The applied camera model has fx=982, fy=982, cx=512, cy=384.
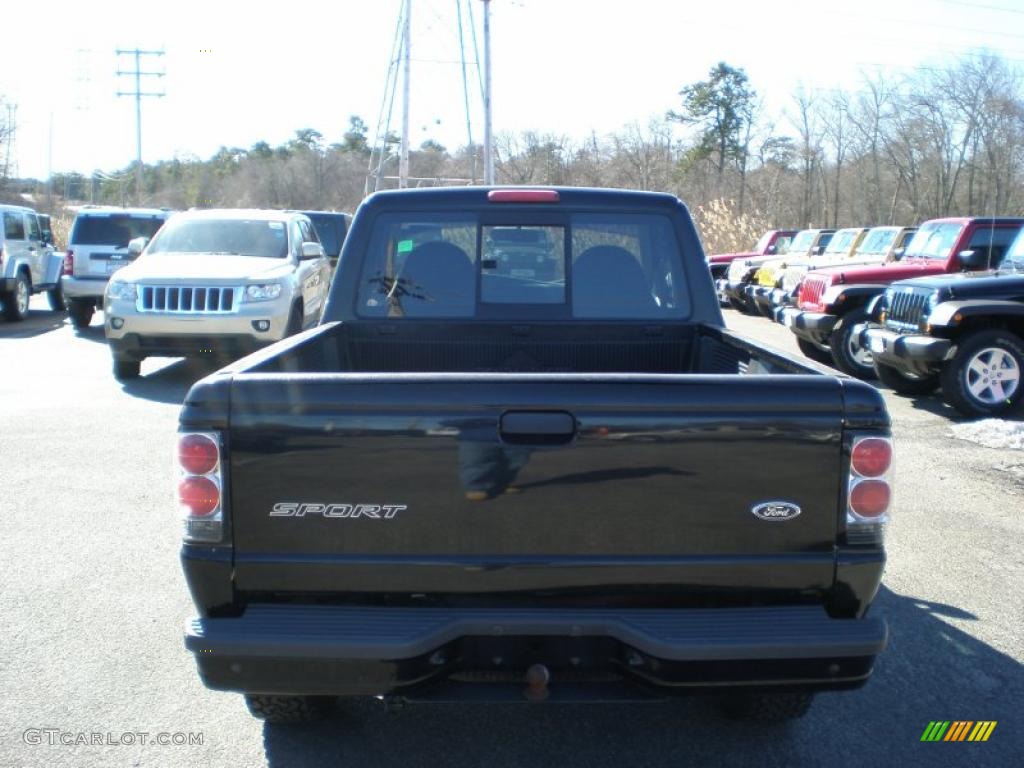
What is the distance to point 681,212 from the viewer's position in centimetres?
469

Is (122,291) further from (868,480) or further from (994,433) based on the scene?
(868,480)

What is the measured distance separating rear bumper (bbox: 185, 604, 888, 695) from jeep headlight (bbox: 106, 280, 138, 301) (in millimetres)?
8924

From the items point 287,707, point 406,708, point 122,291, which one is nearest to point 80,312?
point 122,291

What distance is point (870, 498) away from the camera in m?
2.89

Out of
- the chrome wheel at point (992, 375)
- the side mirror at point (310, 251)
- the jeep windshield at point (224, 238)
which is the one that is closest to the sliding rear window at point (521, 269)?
the chrome wheel at point (992, 375)

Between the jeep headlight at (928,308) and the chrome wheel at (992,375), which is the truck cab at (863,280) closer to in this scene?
the jeep headlight at (928,308)

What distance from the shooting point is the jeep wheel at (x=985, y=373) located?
9.83m

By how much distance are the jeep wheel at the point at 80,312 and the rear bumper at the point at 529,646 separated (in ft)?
50.6

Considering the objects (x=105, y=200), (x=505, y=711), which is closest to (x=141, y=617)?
(x=505, y=711)

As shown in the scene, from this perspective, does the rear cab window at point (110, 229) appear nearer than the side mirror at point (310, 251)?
No

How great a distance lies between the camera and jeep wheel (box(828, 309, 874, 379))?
1245 cm

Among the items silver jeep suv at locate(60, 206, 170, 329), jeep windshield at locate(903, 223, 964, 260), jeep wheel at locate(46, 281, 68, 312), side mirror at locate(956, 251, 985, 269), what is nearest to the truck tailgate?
side mirror at locate(956, 251, 985, 269)

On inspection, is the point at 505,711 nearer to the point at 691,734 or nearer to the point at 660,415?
the point at 691,734

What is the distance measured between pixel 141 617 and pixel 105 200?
74215 mm
